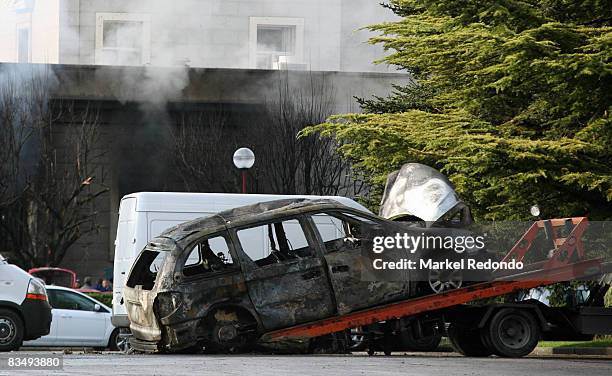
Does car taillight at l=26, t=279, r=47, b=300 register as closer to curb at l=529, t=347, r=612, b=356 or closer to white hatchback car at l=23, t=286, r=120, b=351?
white hatchback car at l=23, t=286, r=120, b=351

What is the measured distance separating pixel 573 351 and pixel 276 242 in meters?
6.05

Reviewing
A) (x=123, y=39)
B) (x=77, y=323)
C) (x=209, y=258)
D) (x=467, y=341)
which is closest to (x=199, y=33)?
(x=123, y=39)

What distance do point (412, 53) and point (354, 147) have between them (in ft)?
6.06

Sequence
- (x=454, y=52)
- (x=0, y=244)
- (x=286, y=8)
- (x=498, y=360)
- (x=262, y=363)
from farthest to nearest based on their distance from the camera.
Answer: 1. (x=286, y=8)
2. (x=0, y=244)
3. (x=454, y=52)
4. (x=498, y=360)
5. (x=262, y=363)

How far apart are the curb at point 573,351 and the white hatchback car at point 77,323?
6.83 metres

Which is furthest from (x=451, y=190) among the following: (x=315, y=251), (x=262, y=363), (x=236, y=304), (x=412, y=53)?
(x=412, y=53)

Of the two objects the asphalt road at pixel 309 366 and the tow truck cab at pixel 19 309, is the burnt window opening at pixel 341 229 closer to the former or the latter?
the asphalt road at pixel 309 366

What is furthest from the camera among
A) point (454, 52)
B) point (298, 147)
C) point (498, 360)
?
point (298, 147)

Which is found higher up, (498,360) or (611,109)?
(611,109)

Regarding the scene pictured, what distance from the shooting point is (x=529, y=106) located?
66.4 feet

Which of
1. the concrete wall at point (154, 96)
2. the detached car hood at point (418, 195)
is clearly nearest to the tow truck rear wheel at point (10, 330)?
the detached car hood at point (418, 195)

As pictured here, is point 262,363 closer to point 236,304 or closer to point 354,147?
point 236,304

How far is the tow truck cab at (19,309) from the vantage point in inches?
687

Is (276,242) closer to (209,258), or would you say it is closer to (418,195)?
(209,258)
